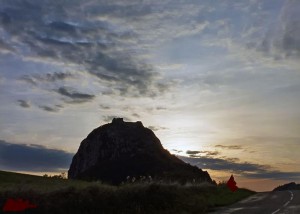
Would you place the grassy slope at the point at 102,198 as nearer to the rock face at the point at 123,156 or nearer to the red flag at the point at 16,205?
the red flag at the point at 16,205

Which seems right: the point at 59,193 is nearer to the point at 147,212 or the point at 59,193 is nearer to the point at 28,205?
the point at 28,205

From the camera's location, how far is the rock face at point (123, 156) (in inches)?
5994

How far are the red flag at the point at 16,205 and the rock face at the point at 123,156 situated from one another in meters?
123

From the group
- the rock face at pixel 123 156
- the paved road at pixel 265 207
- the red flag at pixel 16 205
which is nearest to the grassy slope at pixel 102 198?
the red flag at pixel 16 205

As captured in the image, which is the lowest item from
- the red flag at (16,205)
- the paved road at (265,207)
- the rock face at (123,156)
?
the red flag at (16,205)

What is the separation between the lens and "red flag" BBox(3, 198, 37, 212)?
2275 cm

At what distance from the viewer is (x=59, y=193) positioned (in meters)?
25.2

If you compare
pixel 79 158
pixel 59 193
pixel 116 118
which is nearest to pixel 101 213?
pixel 59 193

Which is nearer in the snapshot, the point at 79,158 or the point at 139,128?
the point at 79,158

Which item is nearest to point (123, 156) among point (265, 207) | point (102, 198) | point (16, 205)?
point (265, 207)

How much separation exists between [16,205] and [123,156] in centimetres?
14923

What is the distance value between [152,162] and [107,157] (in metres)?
20.5

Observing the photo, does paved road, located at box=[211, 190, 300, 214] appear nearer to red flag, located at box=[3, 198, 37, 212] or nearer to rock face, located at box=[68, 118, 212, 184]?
red flag, located at box=[3, 198, 37, 212]

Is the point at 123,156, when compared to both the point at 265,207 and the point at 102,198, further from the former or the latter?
the point at 102,198
